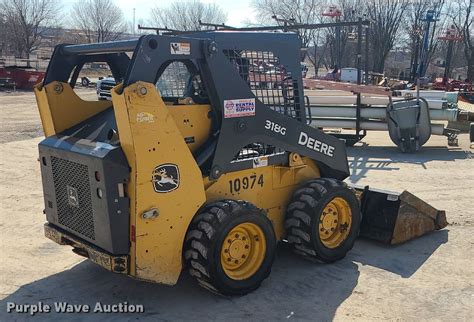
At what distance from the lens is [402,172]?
9.91 metres

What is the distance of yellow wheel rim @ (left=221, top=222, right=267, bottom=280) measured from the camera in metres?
4.31

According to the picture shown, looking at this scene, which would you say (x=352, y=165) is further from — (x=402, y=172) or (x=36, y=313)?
(x=36, y=313)

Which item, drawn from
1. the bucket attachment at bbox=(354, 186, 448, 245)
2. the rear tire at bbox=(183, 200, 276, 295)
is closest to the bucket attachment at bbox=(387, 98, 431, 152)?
the bucket attachment at bbox=(354, 186, 448, 245)

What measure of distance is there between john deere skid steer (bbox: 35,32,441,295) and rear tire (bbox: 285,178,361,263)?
14 millimetres

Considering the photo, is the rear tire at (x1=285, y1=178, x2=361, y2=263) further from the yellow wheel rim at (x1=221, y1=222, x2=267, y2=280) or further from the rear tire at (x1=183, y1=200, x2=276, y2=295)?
the yellow wheel rim at (x1=221, y1=222, x2=267, y2=280)

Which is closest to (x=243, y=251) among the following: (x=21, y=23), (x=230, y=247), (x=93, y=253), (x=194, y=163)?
(x=230, y=247)

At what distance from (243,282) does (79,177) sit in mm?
1699

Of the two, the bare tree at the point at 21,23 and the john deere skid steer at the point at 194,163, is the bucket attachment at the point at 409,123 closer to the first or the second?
the john deere skid steer at the point at 194,163

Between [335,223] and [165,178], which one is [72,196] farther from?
[335,223]

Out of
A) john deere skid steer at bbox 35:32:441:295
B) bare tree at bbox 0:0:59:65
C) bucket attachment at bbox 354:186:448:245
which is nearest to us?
john deere skid steer at bbox 35:32:441:295

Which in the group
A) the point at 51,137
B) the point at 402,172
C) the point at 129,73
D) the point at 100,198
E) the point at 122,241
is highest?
the point at 129,73

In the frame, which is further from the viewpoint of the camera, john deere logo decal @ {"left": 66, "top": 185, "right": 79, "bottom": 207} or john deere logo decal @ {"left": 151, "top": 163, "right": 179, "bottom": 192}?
john deere logo decal @ {"left": 66, "top": 185, "right": 79, "bottom": 207}

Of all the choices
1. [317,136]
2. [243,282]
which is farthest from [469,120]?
[243,282]

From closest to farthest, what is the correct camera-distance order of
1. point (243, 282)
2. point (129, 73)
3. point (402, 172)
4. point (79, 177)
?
point (129, 73), point (79, 177), point (243, 282), point (402, 172)
